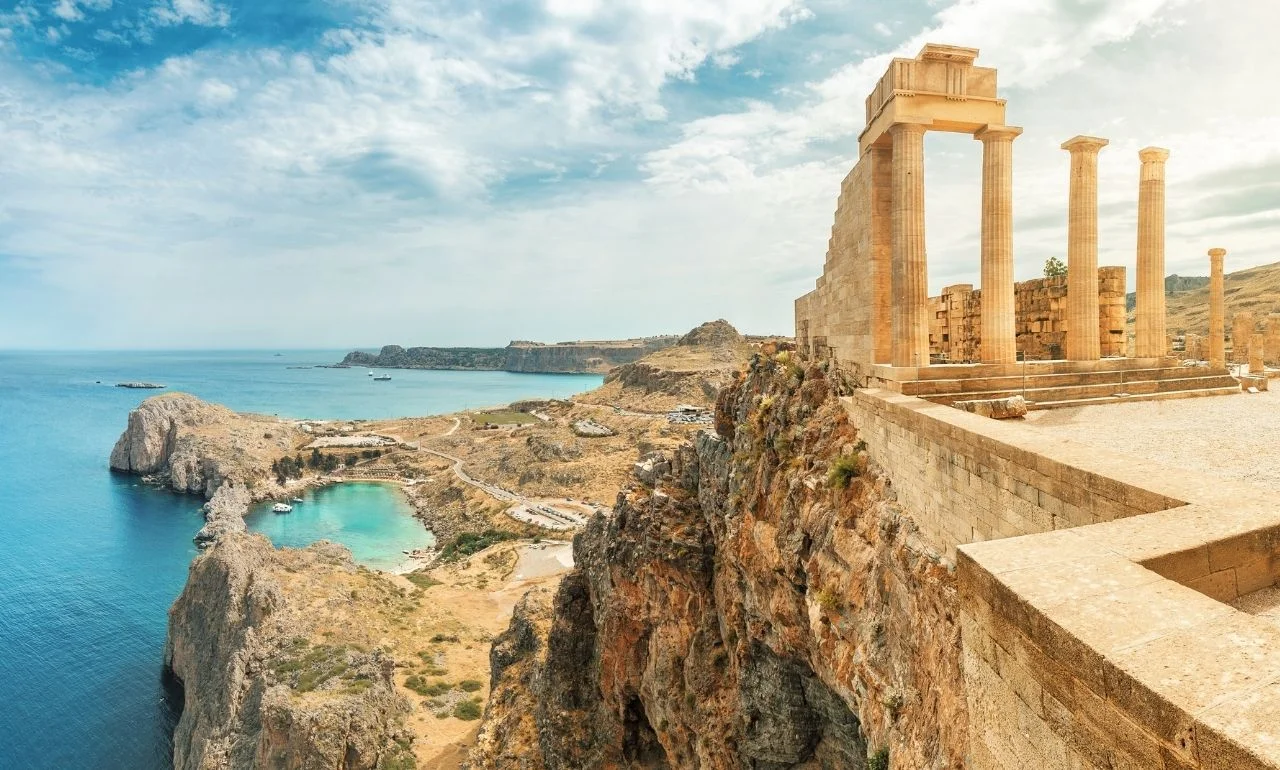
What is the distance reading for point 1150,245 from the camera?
15383 mm

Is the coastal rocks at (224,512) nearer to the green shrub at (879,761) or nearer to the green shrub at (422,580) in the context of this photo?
the green shrub at (422,580)

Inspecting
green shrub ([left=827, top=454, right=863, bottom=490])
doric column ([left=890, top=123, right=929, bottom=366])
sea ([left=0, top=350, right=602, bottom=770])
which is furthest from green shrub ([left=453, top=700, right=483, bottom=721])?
doric column ([left=890, top=123, right=929, bottom=366])

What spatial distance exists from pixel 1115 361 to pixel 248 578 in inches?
1623

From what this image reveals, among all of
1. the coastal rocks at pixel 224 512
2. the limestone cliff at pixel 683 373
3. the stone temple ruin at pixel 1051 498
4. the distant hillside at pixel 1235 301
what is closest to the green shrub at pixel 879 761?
the stone temple ruin at pixel 1051 498

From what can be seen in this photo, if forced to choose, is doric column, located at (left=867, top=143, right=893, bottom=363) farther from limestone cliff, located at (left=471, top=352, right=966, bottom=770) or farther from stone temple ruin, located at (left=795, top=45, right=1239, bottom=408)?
limestone cliff, located at (left=471, top=352, right=966, bottom=770)

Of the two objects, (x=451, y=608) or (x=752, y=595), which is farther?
(x=451, y=608)

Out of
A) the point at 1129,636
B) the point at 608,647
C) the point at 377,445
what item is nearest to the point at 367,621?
the point at 608,647

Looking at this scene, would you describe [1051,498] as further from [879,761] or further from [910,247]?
[910,247]

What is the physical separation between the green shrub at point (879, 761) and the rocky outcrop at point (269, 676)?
23849mm

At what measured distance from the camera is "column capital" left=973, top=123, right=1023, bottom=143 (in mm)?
13289

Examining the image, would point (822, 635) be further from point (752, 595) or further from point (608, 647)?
point (608, 647)

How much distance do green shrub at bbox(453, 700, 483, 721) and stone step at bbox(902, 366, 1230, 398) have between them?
27786 millimetres

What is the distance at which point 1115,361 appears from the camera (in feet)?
47.1

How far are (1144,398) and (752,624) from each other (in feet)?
31.4
